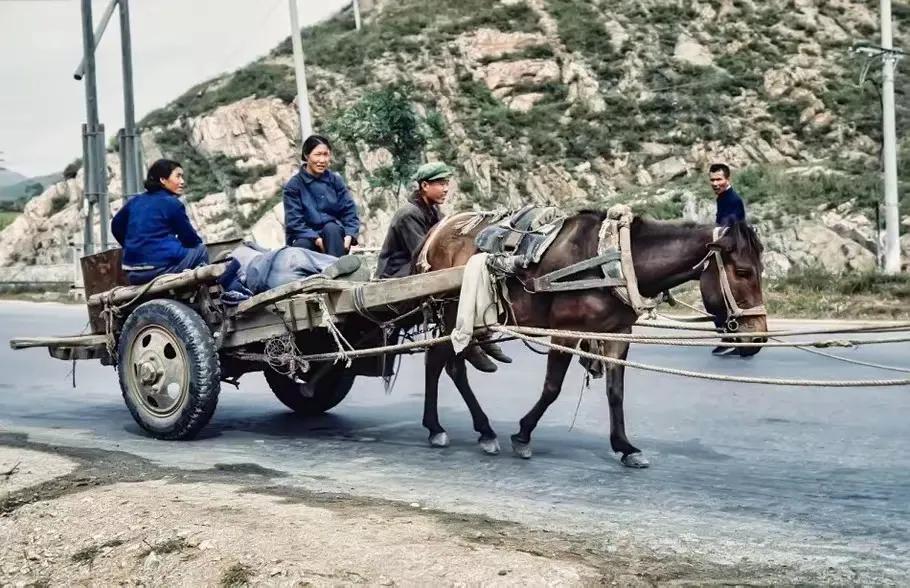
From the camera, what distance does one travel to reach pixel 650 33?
49625mm

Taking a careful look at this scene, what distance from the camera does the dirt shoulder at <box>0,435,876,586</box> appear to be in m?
3.95

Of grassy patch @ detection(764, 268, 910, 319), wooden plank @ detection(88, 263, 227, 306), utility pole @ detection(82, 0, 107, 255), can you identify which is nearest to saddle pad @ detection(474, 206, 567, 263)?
wooden plank @ detection(88, 263, 227, 306)

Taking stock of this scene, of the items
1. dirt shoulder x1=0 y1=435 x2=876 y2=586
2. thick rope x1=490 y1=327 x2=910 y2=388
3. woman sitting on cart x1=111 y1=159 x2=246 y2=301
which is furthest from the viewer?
woman sitting on cart x1=111 y1=159 x2=246 y2=301

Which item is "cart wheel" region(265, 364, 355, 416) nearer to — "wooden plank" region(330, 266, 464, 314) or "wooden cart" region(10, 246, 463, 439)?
"wooden cart" region(10, 246, 463, 439)

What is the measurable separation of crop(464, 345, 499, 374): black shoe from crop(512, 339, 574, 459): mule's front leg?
0.71 meters

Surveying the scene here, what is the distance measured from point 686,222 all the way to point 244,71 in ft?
166

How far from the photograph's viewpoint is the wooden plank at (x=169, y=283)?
278 inches

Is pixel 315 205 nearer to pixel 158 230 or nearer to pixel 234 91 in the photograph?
pixel 158 230

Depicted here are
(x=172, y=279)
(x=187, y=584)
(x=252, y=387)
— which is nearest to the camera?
(x=187, y=584)

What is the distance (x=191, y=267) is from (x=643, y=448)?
3516 mm

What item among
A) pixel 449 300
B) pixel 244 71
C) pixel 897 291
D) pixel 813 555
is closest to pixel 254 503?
pixel 449 300

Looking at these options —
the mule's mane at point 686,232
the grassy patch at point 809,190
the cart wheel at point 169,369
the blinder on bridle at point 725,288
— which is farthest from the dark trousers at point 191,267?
the grassy patch at point 809,190

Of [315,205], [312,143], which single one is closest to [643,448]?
[315,205]

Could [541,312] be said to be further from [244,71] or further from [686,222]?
[244,71]
